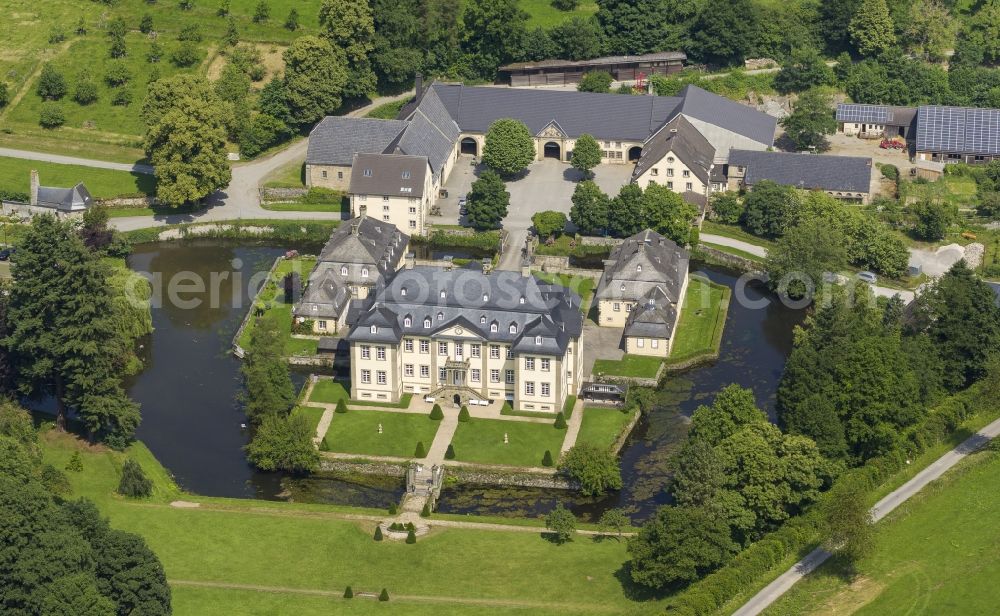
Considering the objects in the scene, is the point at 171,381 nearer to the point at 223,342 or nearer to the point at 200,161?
the point at 223,342

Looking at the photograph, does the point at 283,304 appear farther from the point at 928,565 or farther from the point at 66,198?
the point at 928,565

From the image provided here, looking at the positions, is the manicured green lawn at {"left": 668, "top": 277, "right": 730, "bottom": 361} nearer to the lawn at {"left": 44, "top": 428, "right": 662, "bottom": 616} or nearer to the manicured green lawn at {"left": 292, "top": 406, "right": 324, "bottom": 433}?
the manicured green lawn at {"left": 292, "top": 406, "right": 324, "bottom": 433}

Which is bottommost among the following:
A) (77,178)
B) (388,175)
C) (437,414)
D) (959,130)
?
(437,414)

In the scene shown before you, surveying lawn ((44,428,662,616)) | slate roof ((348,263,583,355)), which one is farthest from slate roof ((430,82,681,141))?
lawn ((44,428,662,616))

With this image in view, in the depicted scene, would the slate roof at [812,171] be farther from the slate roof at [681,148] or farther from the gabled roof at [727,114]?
the gabled roof at [727,114]

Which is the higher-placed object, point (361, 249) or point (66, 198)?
point (361, 249)

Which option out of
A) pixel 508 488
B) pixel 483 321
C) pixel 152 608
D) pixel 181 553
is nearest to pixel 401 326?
pixel 483 321

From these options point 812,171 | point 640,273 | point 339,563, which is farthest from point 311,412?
point 812,171
